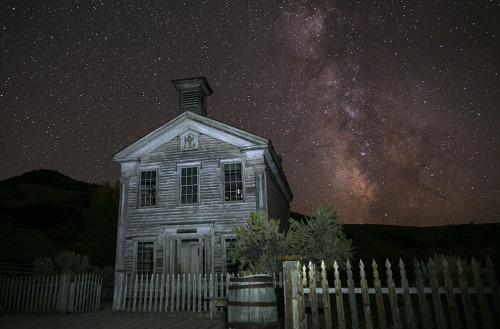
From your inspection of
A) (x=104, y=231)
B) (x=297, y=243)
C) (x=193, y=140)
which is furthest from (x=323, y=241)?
(x=104, y=231)

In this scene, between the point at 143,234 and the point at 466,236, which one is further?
the point at 466,236

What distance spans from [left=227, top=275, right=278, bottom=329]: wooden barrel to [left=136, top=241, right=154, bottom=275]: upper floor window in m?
9.77

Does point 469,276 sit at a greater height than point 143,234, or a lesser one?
lesser

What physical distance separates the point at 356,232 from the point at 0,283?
51.9m

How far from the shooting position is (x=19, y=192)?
79.0m

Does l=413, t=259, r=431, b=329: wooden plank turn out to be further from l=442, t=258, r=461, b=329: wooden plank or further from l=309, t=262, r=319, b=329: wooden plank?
l=309, t=262, r=319, b=329: wooden plank

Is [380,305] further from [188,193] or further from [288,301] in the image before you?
[188,193]

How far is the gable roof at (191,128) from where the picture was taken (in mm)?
16109

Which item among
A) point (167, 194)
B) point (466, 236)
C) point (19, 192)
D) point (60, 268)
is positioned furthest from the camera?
point (19, 192)

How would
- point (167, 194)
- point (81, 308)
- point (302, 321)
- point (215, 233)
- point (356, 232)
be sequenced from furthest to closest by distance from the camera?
point (356, 232)
point (167, 194)
point (215, 233)
point (81, 308)
point (302, 321)

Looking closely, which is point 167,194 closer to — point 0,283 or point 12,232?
point 0,283

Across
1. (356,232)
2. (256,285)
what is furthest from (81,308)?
(356,232)

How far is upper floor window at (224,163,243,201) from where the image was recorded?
15945mm

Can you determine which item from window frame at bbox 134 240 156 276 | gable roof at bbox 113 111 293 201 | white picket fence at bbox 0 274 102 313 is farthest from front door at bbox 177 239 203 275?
gable roof at bbox 113 111 293 201
